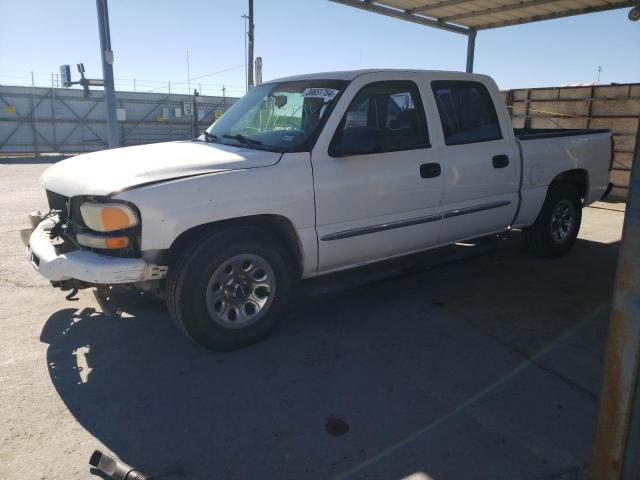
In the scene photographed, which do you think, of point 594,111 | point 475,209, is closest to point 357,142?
point 475,209

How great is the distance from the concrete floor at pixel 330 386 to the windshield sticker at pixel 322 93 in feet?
5.59

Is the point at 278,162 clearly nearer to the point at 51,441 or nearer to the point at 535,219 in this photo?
the point at 51,441

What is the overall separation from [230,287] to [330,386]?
100 centimetres

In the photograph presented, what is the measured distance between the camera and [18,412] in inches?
117

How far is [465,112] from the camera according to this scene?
4859mm

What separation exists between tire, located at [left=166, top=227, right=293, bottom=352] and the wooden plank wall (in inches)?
329

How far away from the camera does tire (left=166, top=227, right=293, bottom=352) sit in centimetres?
342

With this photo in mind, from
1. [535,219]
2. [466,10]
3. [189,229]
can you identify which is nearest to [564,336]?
[535,219]

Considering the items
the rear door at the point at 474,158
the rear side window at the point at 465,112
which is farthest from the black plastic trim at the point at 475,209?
the rear side window at the point at 465,112

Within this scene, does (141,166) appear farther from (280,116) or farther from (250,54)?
(250,54)

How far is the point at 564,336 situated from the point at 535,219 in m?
2.07

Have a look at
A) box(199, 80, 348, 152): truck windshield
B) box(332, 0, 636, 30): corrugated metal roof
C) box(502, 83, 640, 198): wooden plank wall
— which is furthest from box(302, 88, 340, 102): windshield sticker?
box(502, 83, 640, 198): wooden plank wall

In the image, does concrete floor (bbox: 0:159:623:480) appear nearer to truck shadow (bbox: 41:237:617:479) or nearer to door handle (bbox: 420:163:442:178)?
truck shadow (bbox: 41:237:617:479)

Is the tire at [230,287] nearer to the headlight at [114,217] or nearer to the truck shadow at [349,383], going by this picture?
the truck shadow at [349,383]
